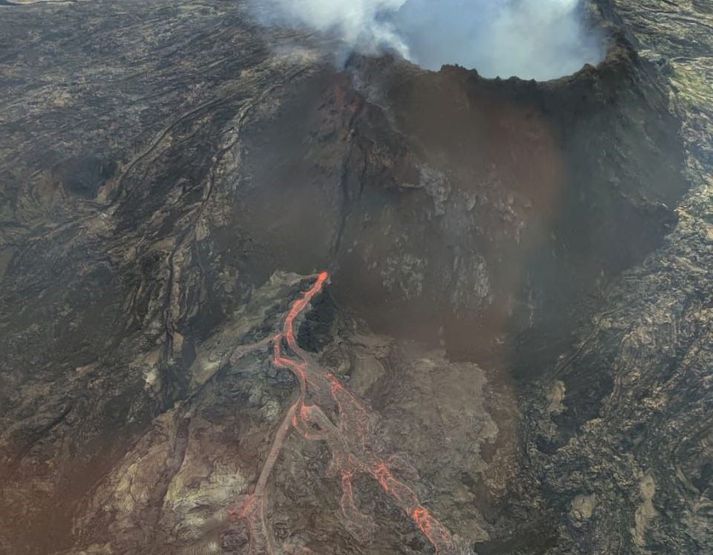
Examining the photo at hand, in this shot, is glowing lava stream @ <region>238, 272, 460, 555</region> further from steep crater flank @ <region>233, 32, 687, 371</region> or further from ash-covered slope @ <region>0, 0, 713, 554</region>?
steep crater flank @ <region>233, 32, 687, 371</region>

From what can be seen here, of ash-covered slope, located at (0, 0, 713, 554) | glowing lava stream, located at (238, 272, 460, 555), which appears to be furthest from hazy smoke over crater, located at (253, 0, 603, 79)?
glowing lava stream, located at (238, 272, 460, 555)

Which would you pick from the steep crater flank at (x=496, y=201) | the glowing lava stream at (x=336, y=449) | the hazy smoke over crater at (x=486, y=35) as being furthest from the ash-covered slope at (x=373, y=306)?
the hazy smoke over crater at (x=486, y=35)

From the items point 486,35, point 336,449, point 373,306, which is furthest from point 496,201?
point 336,449

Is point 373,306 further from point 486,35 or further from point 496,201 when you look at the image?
point 486,35

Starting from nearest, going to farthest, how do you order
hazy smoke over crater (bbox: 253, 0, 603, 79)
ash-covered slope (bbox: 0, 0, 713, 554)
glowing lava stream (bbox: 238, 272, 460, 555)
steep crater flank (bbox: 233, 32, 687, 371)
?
glowing lava stream (bbox: 238, 272, 460, 555) < ash-covered slope (bbox: 0, 0, 713, 554) < steep crater flank (bbox: 233, 32, 687, 371) < hazy smoke over crater (bbox: 253, 0, 603, 79)

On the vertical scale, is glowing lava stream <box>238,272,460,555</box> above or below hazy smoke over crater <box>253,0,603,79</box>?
below
